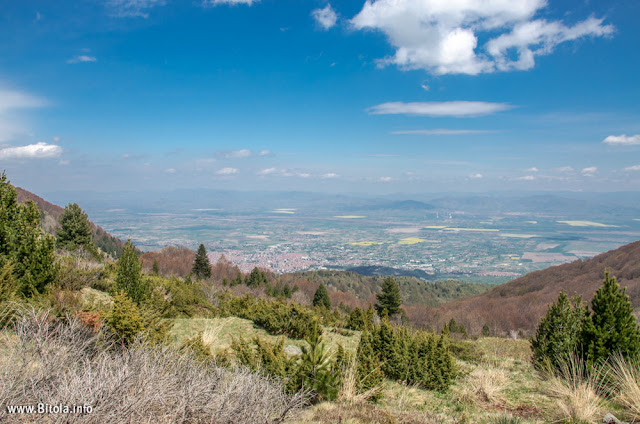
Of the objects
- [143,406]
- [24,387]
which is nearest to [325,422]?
[143,406]

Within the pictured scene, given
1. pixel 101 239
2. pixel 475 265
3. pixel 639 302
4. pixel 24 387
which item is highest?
pixel 24 387

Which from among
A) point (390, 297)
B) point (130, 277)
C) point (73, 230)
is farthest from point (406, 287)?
point (130, 277)

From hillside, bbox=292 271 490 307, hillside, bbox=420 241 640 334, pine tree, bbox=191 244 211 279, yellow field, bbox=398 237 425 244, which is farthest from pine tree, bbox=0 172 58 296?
yellow field, bbox=398 237 425 244

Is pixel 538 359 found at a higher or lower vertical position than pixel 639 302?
higher

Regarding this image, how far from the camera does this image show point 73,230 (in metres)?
25.2

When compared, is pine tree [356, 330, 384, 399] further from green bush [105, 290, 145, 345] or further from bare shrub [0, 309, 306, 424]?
green bush [105, 290, 145, 345]

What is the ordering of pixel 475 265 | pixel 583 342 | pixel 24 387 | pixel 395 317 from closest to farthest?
pixel 24 387 → pixel 583 342 → pixel 395 317 → pixel 475 265

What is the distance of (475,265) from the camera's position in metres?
123

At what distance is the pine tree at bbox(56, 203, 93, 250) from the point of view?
25125 millimetres

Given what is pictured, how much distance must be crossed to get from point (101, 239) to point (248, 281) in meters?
34.7

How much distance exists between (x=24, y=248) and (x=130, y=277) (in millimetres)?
3011

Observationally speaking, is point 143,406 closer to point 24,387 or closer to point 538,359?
point 24,387

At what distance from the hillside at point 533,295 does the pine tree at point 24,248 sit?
1558 inches

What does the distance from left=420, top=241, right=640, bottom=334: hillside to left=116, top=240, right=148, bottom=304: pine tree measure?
121 ft
